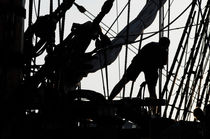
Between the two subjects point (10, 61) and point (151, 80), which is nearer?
point (10, 61)

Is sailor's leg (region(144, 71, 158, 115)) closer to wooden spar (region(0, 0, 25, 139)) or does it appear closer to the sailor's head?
the sailor's head

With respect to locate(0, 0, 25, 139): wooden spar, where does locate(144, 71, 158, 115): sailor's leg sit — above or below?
above

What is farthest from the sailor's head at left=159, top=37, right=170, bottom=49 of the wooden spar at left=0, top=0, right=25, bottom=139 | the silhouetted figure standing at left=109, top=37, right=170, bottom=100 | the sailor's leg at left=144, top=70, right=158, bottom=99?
the wooden spar at left=0, top=0, right=25, bottom=139

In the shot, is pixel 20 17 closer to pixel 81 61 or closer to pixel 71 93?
pixel 71 93

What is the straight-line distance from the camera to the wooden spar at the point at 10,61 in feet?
5.87

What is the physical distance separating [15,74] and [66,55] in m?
0.72

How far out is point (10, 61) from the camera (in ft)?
5.97

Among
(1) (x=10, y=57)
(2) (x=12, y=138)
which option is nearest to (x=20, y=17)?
(1) (x=10, y=57)

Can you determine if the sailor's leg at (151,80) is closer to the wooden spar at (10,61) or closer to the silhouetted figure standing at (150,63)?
the silhouetted figure standing at (150,63)

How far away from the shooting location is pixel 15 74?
6.02 ft

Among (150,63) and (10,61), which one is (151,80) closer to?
(150,63)

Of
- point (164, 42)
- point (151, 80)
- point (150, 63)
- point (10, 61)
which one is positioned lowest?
point (10, 61)

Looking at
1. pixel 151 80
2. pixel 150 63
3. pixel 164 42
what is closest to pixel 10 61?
pixel 164 42

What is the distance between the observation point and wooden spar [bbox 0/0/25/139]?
179 centimetres
